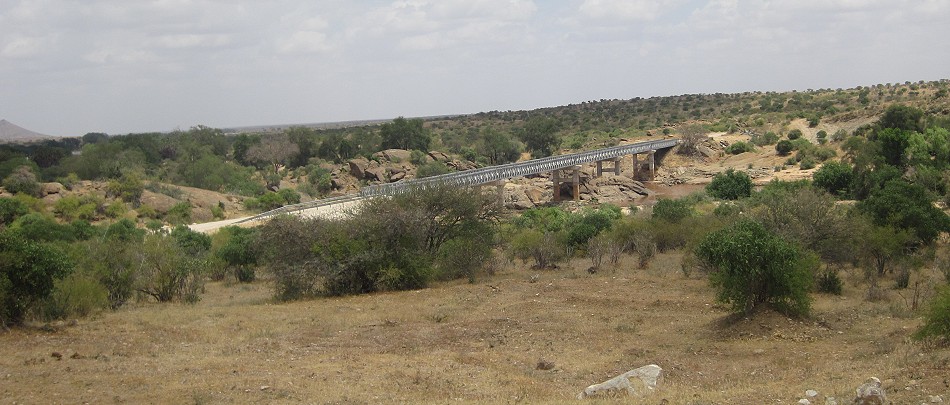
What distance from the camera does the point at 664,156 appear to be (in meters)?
81.5

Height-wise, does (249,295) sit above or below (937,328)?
below

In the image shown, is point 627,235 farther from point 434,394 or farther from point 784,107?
point 784,107

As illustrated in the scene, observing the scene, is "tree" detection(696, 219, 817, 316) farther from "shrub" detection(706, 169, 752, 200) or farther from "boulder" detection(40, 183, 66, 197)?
"boulder" detection(40, 183, 66, 197)

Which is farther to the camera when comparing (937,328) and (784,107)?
(784,107)

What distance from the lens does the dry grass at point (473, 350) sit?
11617 mm

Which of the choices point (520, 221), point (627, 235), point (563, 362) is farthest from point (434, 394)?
point (520, 221)

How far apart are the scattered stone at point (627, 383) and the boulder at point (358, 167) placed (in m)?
55.9

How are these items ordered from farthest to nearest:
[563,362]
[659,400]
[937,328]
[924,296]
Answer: [924,296]
[563,362]
[937,328]
[659,400]

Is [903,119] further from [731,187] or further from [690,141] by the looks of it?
[690,141]

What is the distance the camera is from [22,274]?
55.3 ft

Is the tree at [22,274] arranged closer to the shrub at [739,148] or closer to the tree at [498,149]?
the tree at [498,149]

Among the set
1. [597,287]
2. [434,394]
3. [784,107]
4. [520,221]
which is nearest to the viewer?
[434,394]

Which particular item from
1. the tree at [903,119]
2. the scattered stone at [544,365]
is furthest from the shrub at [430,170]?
the scattered stone at [544,365]

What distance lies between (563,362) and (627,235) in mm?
16789
